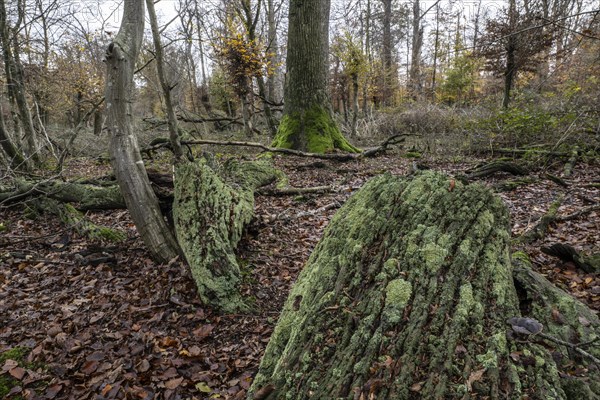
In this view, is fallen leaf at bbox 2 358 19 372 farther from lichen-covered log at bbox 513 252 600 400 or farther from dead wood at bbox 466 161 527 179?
dead wood at bbox 466 161 527 179

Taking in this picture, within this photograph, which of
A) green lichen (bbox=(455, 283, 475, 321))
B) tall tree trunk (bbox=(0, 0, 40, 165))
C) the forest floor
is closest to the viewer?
green lichen (bbox=(455, 283, 475, 321))

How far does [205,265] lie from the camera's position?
3234 mm

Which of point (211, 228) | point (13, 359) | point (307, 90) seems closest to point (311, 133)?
Result: point (307, 90)

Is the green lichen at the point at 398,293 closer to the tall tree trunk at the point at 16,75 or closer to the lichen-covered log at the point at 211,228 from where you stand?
the lichen-covered log at the point at 211,228

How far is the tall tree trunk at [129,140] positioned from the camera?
355 centimetres

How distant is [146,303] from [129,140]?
169cm

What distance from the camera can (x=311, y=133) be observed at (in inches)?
327

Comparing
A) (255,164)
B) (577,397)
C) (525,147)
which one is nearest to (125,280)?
(255,164)

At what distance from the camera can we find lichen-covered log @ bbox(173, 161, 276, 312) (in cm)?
319

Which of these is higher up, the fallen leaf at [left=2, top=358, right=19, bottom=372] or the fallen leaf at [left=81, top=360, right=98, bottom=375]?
the fallen leaf at [left=2, top=358, right=19, bottom=372]

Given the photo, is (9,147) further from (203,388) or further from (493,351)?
(493,351)

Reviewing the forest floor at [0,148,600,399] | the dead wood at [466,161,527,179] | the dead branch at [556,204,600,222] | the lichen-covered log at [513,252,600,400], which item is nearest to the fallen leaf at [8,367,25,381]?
the forest floor at [0,148,600,399]

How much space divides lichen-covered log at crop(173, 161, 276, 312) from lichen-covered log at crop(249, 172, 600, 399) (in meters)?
1.21

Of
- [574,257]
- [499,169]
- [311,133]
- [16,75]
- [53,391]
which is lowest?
[53,391]
